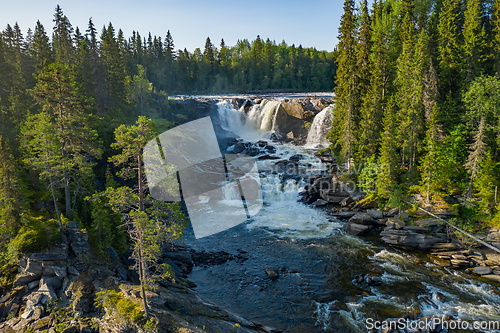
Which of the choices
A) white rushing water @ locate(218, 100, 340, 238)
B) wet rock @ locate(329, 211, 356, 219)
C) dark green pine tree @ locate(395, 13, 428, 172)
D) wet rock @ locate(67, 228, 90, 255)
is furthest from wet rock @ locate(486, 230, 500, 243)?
wet rock @ locate(67, 228, 90, 255)

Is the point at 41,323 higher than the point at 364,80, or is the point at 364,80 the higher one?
the point at 364,80

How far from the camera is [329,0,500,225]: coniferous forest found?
24.8 meters

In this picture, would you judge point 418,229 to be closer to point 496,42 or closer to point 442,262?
point 442,262

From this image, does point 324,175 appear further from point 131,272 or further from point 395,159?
point 131,272

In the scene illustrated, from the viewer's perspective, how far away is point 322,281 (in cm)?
1895

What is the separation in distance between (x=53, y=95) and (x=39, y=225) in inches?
349

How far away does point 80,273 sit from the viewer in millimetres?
15945

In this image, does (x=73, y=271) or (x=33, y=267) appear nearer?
(x=33, y=267)

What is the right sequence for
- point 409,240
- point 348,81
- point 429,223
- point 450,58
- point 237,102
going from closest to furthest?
point 409,240
point 429,223
point 450,58
point 348,81
point 237,102

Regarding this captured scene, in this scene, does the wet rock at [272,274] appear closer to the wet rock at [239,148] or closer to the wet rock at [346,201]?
the wet rock at [346,201]

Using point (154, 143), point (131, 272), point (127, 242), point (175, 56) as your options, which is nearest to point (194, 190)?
point (127, 242)

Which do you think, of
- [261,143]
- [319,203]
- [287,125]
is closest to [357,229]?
[319,203]

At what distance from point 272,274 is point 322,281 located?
347 centimetres

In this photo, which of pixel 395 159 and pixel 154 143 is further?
pixel 395 159
